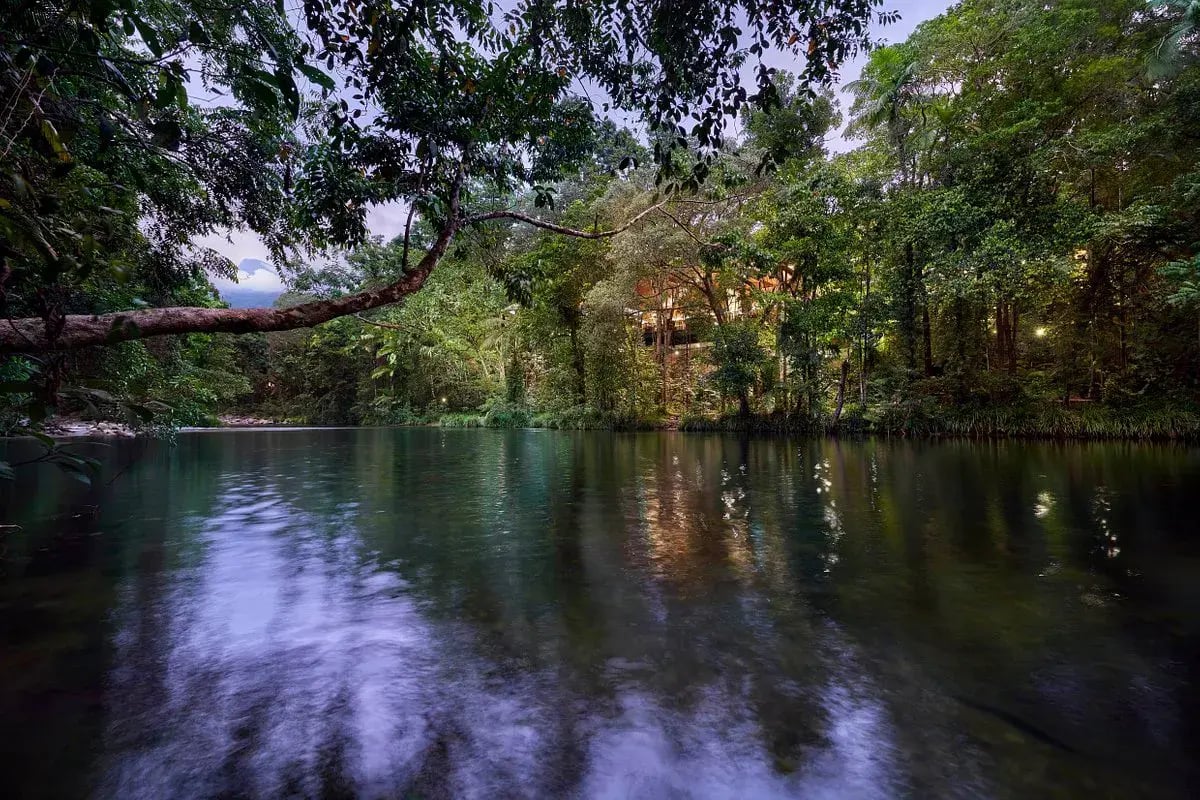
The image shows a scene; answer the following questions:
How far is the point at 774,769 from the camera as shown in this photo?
1886 mm

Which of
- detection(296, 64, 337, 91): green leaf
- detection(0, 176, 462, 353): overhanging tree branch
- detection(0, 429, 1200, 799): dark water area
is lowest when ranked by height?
detection(0, 429, 1200, 799): dark water area

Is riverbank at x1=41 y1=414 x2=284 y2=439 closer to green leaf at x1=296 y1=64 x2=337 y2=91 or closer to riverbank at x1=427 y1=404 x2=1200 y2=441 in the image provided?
green leaf at x1=296 y1=64 x2=337 y2=91

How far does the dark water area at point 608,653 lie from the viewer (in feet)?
6.18

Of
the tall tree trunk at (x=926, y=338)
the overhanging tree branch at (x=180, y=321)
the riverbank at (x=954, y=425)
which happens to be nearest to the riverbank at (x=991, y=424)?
the riverbank at (x=954, y=425)

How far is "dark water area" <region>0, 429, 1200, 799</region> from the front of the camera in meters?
1.88

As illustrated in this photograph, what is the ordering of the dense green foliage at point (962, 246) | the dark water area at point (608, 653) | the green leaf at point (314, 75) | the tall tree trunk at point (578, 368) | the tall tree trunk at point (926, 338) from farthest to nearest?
1. the tall tree trunk at point (578, 368)
2. the tall tree trunk at point (926, 338)
3. the dense green foliage at point (962, 246)
4. the dark water area at point (608, 653)
5. the green leaf at point (314, 75)

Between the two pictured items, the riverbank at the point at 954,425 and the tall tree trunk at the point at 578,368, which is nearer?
the riverbank at the point at 954,425

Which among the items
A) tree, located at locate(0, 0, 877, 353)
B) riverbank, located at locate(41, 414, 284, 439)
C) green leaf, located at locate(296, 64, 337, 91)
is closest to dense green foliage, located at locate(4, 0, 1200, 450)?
tree, located at locate(0, 0, 877, 353)

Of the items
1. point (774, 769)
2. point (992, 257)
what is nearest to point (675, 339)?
point (992, 257)

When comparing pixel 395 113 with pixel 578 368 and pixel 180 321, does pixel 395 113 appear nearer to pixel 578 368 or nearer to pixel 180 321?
pixel 180 321

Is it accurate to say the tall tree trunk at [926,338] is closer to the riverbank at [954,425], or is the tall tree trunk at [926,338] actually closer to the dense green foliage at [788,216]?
the dense green foliage at [788,216]

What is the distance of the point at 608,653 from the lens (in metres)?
2.75

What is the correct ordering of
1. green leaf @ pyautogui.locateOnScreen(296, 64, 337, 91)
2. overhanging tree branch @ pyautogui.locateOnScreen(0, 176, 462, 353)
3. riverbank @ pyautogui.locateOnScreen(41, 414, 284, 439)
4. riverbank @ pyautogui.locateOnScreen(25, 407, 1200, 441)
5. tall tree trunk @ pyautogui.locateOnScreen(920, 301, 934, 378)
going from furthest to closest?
tall tree trunk @ pyautogui.locateOnScreen(920, 301, 934, 378)
riverbank @ pyautogui.locateOnScreen(41, 414, 284, 439)
riverbank @ pyautogui.locateOnScreen(25, 407, 1200, 441)
overhanging tree branch @ pyautogui.locateOnScreen(0, 176, 462, 353)
green leaf @ pyautogui.locateOnScreen(296, 64, 337, 91)

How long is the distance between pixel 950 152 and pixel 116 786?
1909 cm
